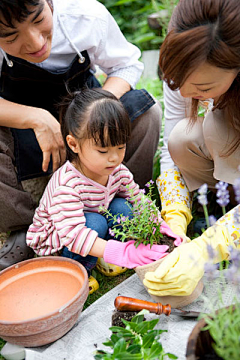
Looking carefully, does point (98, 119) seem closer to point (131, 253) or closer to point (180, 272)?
point (131, 253)

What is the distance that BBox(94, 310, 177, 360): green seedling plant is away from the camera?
1.15 meters

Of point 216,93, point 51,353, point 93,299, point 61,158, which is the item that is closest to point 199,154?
point 216,93

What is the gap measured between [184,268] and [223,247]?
180 mm

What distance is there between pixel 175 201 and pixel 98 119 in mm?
567

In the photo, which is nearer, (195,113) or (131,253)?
(131,253)

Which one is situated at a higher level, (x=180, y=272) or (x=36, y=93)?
A: (x=36, y=93)

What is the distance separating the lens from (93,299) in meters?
1.77

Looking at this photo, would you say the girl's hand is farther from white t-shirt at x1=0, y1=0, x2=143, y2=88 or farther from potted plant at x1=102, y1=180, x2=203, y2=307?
potted plant at x1=102, y1=180, x2=203, y2=307

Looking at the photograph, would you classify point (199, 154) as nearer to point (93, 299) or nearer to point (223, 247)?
point (223, 247)

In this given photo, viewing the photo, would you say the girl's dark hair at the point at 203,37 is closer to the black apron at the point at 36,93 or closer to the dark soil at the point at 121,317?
the black apron at the point at 36,93

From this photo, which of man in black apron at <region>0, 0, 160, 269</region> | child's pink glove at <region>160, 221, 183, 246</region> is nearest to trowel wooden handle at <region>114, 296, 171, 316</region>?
child's pink glove at <region>160, 221, 183, 246</region>

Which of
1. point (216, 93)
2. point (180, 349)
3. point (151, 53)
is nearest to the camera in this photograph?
point (180, 349)

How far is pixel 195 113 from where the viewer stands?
1.78m

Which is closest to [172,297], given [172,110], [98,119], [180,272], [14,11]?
[180,272]
